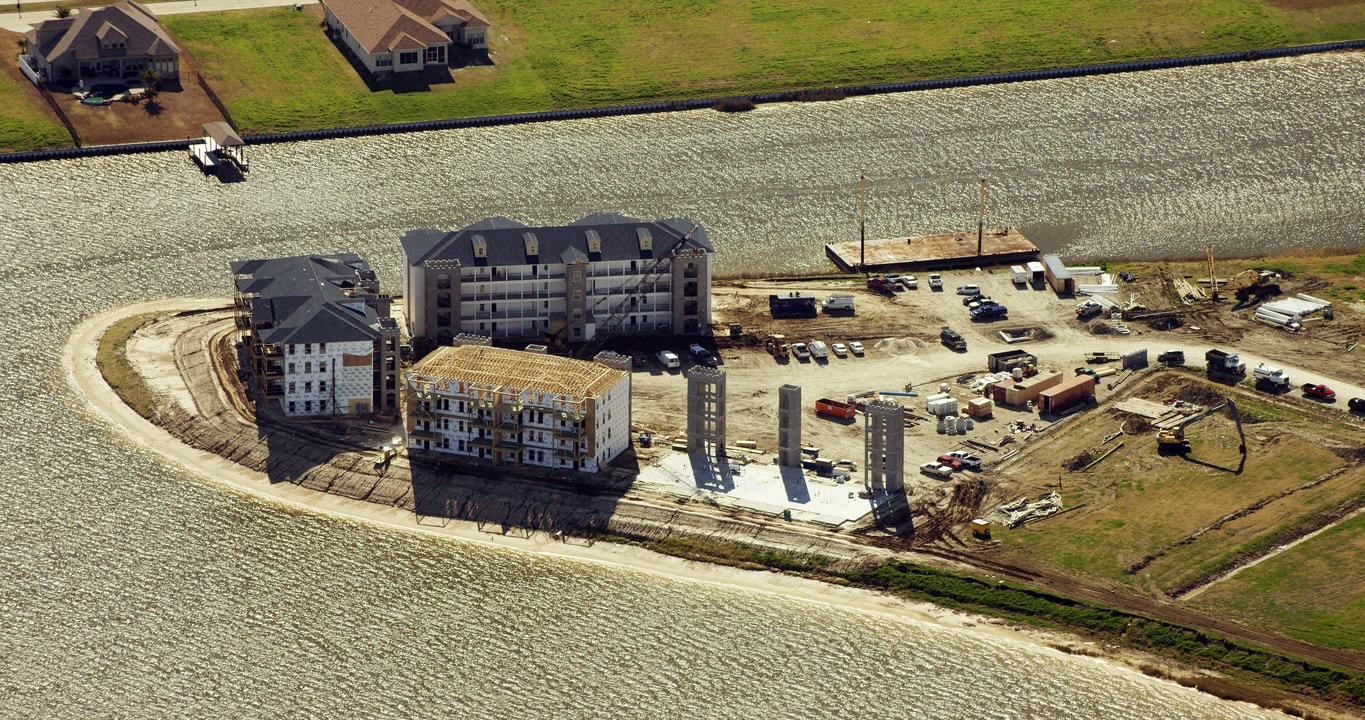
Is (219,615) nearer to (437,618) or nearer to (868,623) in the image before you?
(437,618)

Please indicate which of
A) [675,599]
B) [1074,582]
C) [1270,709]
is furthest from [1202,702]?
[675,599]

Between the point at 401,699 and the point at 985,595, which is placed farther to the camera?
the point at 985,595

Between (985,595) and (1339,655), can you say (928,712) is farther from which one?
(1339,655)

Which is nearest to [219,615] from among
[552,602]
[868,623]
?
[552,602]

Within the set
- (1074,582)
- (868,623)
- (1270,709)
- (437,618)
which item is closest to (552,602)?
(437,618)

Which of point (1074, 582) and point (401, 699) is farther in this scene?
point (1074, 582)
